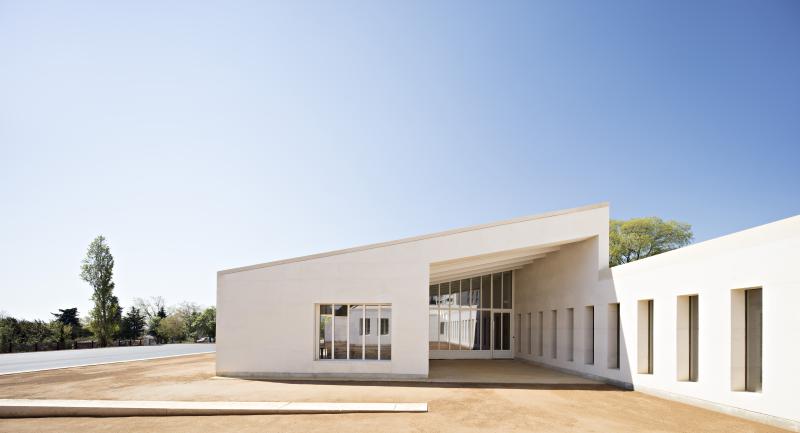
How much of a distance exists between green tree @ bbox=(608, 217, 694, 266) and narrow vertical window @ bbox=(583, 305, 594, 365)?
28204 millimetres

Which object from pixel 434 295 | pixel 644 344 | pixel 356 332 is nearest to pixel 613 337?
pixel 644 344

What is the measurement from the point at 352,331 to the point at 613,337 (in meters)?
8.39

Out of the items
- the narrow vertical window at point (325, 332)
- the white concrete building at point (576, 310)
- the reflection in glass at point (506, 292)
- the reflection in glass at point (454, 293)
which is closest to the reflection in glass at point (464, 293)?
the reflection in glass at point (454, 293)

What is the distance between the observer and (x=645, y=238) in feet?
135

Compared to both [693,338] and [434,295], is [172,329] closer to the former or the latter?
[434,295]

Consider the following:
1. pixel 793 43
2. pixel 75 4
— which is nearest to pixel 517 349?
pixel 793 43

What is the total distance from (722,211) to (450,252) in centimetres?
3351

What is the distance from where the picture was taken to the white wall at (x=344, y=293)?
14391 mm

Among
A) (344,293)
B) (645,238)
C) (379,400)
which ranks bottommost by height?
(379,400)

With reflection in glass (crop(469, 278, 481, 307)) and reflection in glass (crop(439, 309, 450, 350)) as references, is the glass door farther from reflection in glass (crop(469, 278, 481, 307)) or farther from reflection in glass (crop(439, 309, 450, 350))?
reflection in glass (crop(439, 309, 450, 350))

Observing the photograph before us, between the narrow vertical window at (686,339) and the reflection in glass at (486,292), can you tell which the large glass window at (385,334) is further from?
the reflection in glass at (486,292)

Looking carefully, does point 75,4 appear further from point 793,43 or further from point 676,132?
point 676,132

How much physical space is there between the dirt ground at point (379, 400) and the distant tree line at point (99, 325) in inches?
800

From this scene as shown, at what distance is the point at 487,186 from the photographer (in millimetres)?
28406
